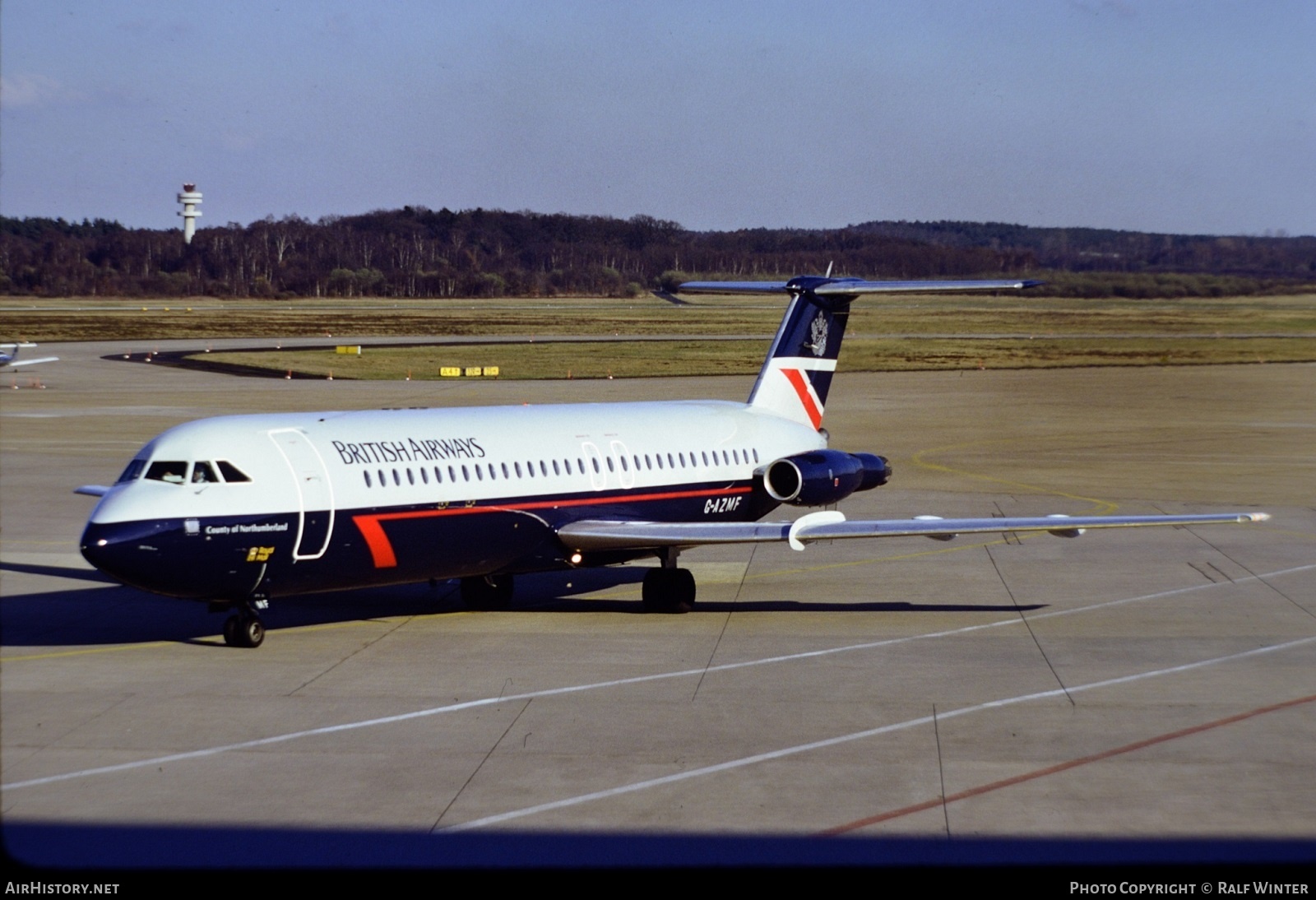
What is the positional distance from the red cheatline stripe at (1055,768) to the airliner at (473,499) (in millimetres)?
4813

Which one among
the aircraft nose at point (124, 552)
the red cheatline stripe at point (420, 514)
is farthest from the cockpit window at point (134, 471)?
the red cheatline stripe at point (420, 514)

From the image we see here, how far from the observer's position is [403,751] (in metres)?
15.9

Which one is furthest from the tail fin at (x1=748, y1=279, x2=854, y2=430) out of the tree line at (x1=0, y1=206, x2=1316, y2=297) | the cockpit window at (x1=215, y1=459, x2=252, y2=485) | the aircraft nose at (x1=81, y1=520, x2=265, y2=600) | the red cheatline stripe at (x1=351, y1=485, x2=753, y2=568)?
the tree line at (x1=0, y1=206, x2=1316, y2=297)

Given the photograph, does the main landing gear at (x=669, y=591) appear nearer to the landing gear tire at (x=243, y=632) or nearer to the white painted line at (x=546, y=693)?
the white painted line at (x=546, y=693)

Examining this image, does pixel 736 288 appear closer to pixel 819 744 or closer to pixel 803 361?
pixel 803 361

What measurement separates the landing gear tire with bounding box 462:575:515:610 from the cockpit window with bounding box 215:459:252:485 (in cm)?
528

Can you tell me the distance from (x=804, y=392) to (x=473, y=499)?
992 cm

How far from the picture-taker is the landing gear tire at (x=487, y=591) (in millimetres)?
24516

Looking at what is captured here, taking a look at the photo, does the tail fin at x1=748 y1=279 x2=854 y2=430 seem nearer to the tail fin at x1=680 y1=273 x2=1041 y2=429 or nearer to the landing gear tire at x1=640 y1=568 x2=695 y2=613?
the tail fin at x1=680 y1=273 x2=1041 y2=429

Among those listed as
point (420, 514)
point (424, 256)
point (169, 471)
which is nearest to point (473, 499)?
point (420, 514)

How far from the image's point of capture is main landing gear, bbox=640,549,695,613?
959 inches

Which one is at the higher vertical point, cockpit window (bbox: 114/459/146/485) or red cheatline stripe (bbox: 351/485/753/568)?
cockpit window (bbox: 114/459/146/485)

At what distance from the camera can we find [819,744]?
53.6 ft

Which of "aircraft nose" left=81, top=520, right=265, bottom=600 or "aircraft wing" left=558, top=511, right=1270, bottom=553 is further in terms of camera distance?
"aircraft wing" left=558, top=511, right=1270, bottom=553
